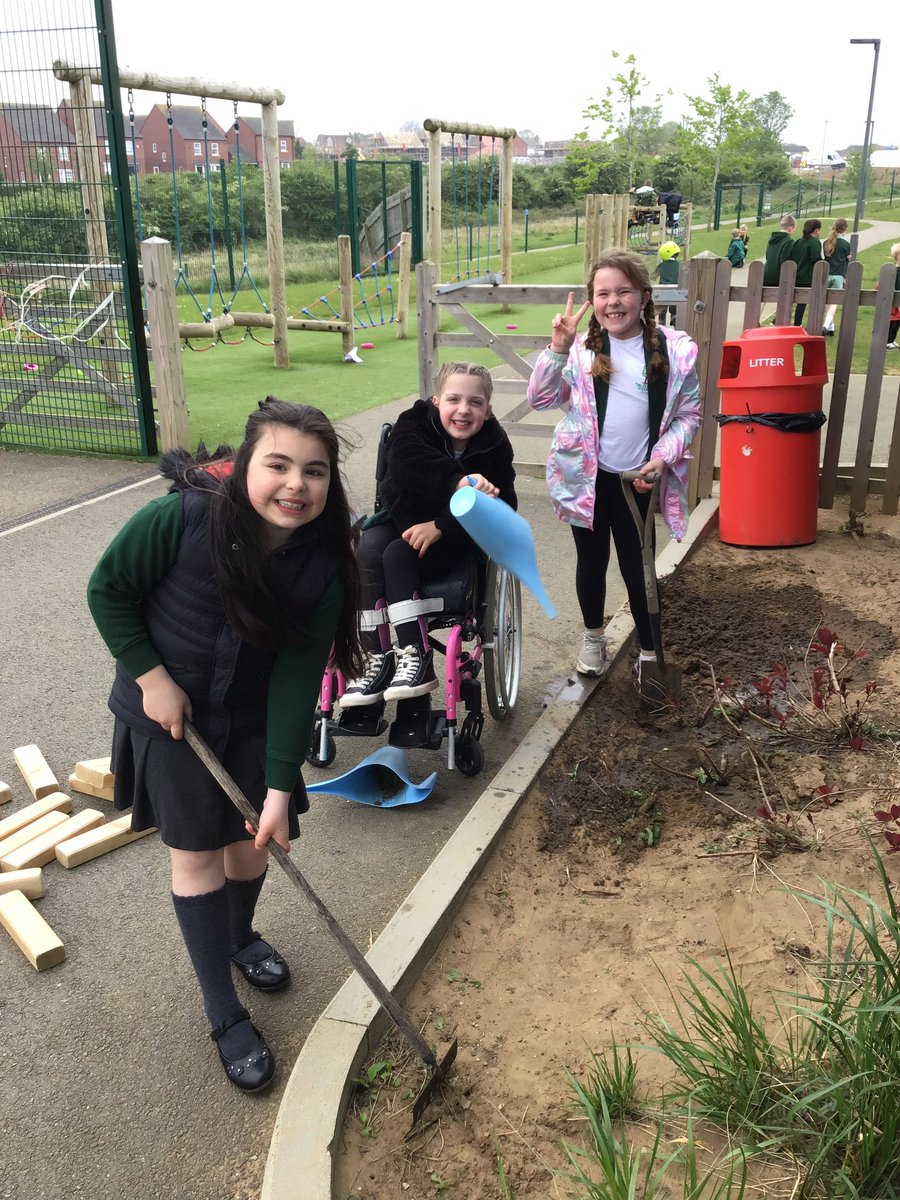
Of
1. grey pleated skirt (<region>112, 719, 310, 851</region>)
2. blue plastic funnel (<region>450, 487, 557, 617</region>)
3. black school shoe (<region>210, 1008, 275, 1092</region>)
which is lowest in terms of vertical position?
black school shoe (<region>210, 1008, 275, 1092</region>)

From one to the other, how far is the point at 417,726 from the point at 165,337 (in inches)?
222

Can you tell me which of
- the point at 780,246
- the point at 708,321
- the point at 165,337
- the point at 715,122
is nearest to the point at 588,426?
the point at 708,321

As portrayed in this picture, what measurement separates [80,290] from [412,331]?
403 inches

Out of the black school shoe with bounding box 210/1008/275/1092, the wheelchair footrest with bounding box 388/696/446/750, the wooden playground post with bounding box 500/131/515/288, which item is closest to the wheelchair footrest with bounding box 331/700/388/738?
the wheelchair footrest with bounding box 388/696/446/750

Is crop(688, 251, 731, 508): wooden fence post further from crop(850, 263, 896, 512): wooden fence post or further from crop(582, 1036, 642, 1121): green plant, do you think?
crop(582, 1036, 642, 1121): green plant

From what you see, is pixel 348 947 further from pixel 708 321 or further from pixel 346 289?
pixel 346 289

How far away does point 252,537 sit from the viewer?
2395 millimetres

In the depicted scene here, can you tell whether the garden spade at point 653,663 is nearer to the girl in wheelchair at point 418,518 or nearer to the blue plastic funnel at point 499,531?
the girl in wheelchair at point 418,518

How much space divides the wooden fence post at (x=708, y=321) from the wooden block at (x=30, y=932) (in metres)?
5.45

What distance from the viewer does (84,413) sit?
31.2 feet

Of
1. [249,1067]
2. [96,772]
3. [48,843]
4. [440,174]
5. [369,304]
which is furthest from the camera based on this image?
[369,304]

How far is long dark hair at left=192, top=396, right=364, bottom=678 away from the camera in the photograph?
7.79 ft

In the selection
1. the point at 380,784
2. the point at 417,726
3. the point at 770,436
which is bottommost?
the point at 380,784

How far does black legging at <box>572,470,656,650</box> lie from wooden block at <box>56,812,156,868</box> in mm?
2196
